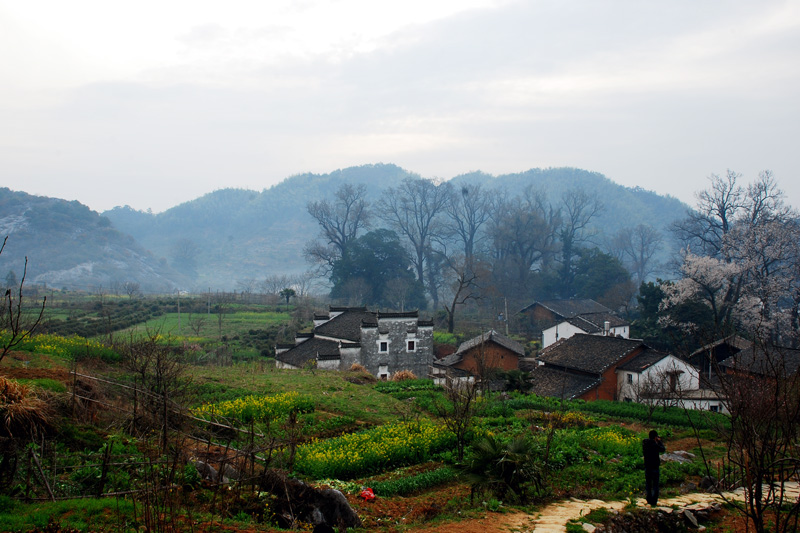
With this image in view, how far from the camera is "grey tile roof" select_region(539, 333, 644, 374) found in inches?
1263

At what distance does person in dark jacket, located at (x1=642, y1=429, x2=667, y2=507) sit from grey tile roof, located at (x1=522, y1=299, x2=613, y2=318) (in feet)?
155

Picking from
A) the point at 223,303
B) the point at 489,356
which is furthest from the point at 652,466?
the point at 223,303

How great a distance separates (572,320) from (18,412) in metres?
46.6

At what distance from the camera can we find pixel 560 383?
32.2 metres

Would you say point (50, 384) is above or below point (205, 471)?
above

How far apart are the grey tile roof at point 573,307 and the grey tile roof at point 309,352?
1198 inches

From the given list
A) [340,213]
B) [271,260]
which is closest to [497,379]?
[340,213]

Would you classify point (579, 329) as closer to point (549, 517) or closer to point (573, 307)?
point (573, 307)

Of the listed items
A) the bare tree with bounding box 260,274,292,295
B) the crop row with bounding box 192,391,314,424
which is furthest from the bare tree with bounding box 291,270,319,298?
the crop row with bounding box 192,391,314,424

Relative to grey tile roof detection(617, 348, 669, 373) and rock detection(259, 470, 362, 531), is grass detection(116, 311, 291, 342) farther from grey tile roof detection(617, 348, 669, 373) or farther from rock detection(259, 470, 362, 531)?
rock detection(259, 470, 362, 531)

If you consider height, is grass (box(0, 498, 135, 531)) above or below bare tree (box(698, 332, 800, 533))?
below

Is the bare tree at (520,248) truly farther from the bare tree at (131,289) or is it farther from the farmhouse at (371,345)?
the bare tree at (131,289)

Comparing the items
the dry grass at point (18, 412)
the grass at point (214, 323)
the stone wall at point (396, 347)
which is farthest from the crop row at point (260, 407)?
the grass at point (214, 323)

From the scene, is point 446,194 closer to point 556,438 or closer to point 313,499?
point 556,438
